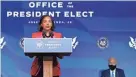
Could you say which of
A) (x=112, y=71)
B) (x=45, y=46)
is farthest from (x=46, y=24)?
→ (x=112, y=71)

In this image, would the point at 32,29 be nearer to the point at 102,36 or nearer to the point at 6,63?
the point at 6,63

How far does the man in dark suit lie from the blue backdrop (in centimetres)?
22

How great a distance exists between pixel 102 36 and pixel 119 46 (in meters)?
0.34

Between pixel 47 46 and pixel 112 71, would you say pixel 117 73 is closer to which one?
pixel 112 71

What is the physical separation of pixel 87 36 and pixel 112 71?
2.41ft

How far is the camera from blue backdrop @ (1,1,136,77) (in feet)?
23.7

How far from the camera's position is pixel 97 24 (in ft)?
23.8

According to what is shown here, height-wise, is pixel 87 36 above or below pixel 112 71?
above

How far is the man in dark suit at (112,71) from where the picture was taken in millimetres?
6934

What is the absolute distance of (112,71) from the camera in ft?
22.9

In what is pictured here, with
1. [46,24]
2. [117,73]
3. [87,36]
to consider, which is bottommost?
[117,73]

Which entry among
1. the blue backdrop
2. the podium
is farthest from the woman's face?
the blue backdrop

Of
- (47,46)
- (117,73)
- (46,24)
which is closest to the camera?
(47,46)

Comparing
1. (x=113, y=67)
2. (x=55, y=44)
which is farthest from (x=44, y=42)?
(x=113, y=67)
